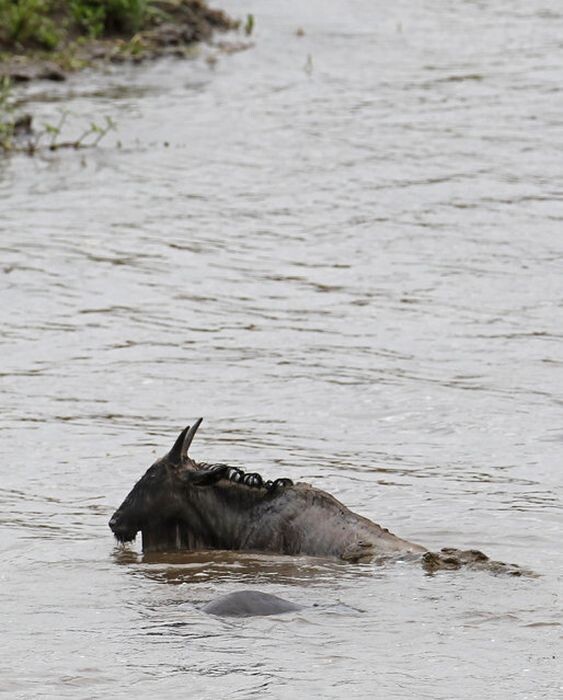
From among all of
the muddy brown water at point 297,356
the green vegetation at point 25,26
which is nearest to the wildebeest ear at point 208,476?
the muddy brown water at point 297,356

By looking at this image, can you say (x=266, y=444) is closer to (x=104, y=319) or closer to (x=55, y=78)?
(x=104, y=319)

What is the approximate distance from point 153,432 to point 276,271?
3451mm

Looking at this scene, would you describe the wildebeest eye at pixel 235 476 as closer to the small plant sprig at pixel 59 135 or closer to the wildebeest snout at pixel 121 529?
the wildebeest snout at pixel 121 529

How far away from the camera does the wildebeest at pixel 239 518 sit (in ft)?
25.8

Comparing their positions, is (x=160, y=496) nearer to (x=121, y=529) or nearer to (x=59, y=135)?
(x=121, y=529)

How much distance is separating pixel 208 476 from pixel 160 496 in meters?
0.27

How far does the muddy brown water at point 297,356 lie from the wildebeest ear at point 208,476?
1.08 ft

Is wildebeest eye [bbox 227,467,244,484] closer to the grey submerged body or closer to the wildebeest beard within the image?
the wildebeest beard

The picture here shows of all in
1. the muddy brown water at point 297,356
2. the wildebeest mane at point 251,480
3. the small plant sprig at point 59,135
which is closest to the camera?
the muddy brown water at point 297,356

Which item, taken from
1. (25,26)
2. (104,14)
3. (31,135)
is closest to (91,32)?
(104,14)

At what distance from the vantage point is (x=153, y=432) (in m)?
9.85

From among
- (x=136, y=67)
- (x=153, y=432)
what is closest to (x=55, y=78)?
(x=136, y=67)

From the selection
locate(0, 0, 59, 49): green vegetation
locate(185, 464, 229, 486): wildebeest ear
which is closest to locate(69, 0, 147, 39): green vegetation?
locate(0, 0, 59, 49): green vegetation

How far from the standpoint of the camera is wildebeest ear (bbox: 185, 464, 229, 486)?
8172mm
